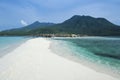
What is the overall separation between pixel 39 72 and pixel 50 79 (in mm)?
1487

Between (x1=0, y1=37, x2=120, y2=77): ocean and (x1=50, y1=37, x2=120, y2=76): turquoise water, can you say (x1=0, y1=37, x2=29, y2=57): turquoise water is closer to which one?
(x1=0, y1=37, x2=120, y2=77): ocean

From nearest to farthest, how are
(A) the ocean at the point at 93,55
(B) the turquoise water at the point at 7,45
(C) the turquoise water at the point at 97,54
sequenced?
1. (A) the ocean at the point at 93,55
2. (C) the turquoise water at the point at 97,54
3. (B) the turquoise water at the point at 7,45

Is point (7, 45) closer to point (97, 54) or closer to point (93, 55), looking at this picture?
point (97, 54)

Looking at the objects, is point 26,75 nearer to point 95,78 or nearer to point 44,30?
point 95,78

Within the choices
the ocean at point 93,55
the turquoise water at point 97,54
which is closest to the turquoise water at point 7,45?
the ocean at point 93,55

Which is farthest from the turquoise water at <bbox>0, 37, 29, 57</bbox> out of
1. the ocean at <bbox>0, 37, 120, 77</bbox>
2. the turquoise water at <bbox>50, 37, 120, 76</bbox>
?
the turquoise water at <bbox>50, 37, 120, 76</bbox>

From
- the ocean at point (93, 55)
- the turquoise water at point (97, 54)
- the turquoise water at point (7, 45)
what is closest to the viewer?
the ocean at point (93, 55)

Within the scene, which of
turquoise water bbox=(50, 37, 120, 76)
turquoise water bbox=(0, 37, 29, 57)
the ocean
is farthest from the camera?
turquoise water bbox=(0, 37, 29, 57)

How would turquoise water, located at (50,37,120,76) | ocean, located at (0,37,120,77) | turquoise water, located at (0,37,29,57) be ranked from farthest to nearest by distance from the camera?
turquoise water, located at (0,37,29,57), turquoise water, located at (50,37,120,76), ocean, located at (0,37,120,77)

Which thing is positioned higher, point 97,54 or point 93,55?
point 93,55

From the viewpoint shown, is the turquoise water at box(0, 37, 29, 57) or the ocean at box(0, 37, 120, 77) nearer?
the ocean at box(0, 37, 120, 77)

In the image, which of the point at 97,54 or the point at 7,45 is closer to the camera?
the point at 97,54

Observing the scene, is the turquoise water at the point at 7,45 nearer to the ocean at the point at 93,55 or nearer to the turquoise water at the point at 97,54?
the ocean at the point at 93,55

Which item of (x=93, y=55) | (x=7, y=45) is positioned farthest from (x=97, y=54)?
(x=7, y=45)
